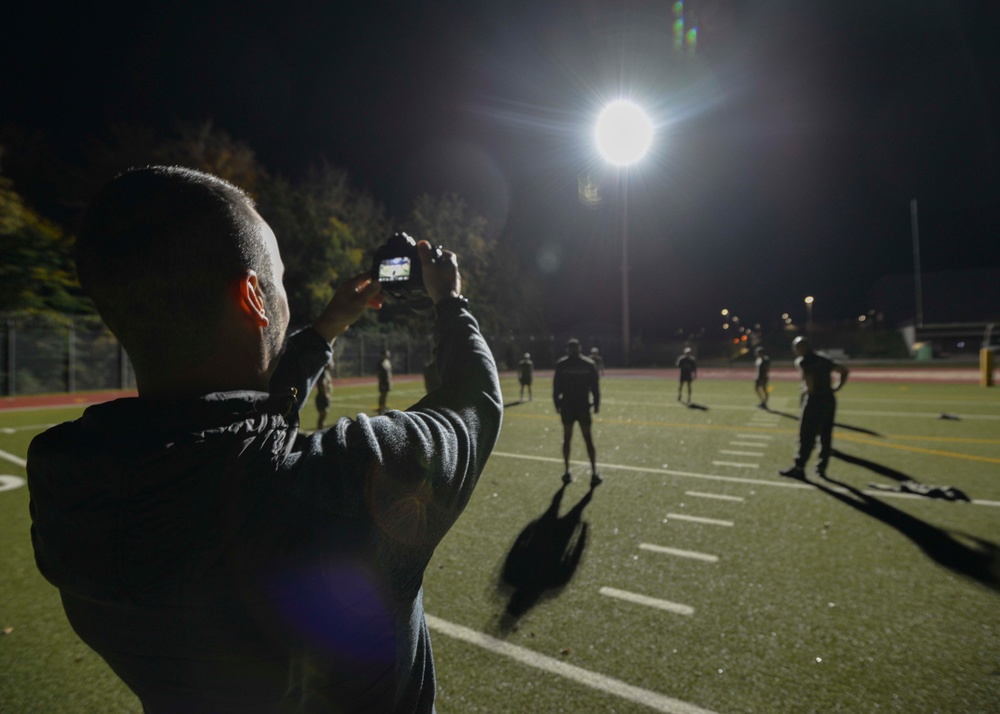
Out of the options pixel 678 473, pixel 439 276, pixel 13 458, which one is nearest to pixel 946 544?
pixel 678 473

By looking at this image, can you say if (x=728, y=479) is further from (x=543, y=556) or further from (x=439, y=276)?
(x=439, y=276)

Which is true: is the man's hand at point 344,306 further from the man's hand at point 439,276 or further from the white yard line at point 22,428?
the white yard line at point 22,428

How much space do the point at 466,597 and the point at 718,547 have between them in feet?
8.58

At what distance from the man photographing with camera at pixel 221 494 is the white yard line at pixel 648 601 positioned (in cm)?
353

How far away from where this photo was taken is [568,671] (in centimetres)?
338

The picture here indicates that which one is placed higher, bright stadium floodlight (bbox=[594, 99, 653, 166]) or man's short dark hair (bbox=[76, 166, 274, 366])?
bright stadium floodlight (bbox=[594, 99, 653, 166])

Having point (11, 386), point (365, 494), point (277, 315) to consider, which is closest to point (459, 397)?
point (365, 494)

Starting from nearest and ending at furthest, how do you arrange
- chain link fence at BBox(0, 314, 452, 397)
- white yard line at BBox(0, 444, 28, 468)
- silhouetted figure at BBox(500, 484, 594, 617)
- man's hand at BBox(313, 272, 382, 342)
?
man's hand at BBox(313, 272, 382, 342)
silhouetted figure at BBox(500, 484, 594, 617)
white yard line at BBox(0, 444, 28, 468)
chain link fence at BBox(0, 314, 452, 397)

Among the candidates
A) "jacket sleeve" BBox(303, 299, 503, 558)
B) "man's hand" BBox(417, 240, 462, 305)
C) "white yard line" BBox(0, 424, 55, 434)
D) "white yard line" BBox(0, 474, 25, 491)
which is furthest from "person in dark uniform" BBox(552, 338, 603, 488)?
"white yard line" BBox(0, 424, 55, 434)

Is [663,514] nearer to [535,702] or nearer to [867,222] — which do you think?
[535,702]

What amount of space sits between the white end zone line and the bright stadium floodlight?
38.2 m

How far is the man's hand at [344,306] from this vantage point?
5.73 ft

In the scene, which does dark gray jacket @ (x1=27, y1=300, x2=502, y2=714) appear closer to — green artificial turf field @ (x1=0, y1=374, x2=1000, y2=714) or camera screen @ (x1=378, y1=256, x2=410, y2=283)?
camera screen @ (x1=378, y1=256, x2=410, y2=283)

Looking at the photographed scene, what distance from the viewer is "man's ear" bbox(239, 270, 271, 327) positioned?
104 cm
